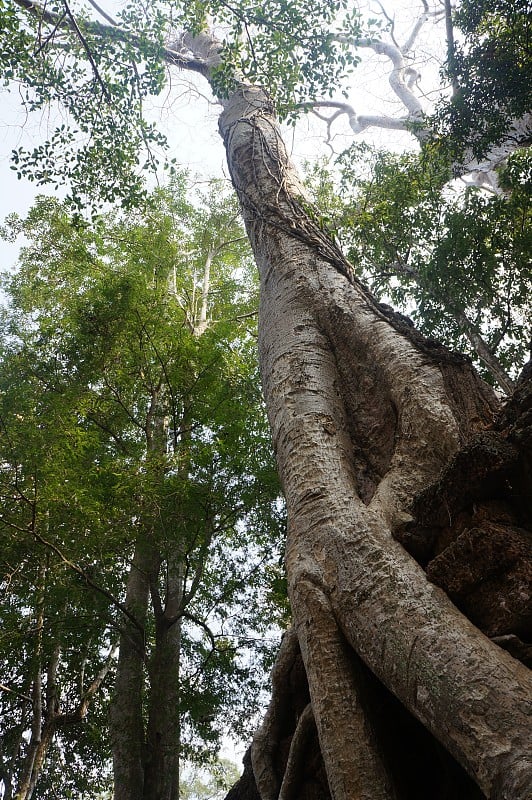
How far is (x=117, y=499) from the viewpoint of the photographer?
15.6 feet

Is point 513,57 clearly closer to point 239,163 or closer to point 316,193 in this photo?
point 239,163

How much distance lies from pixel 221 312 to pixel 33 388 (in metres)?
3.85

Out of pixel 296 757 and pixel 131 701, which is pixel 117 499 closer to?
pixel 131 701

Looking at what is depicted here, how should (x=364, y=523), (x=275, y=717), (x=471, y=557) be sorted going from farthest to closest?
(x=275, y=717)
(x=364, y=523)
(x=471, y=557)

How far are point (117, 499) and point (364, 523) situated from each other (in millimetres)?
3156

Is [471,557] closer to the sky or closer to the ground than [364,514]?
closer to the ground

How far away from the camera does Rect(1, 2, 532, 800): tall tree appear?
145 centimetres

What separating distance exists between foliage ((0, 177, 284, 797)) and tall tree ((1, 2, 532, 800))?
2125 millimetres

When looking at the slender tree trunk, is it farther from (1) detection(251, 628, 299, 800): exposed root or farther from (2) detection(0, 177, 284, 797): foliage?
(1) detection(251, 628, 299, 800): exposed root

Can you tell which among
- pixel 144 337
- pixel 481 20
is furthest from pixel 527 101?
pixel 144 337

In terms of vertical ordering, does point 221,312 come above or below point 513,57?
above

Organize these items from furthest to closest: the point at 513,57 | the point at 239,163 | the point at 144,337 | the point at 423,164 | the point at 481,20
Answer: the point at 144,337, the point at 423,164, the point at 481,20, the point at 513,57, the point at 239,163

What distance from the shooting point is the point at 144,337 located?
6672 mm

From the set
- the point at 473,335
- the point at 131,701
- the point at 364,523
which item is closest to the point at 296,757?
the point at 364,523
